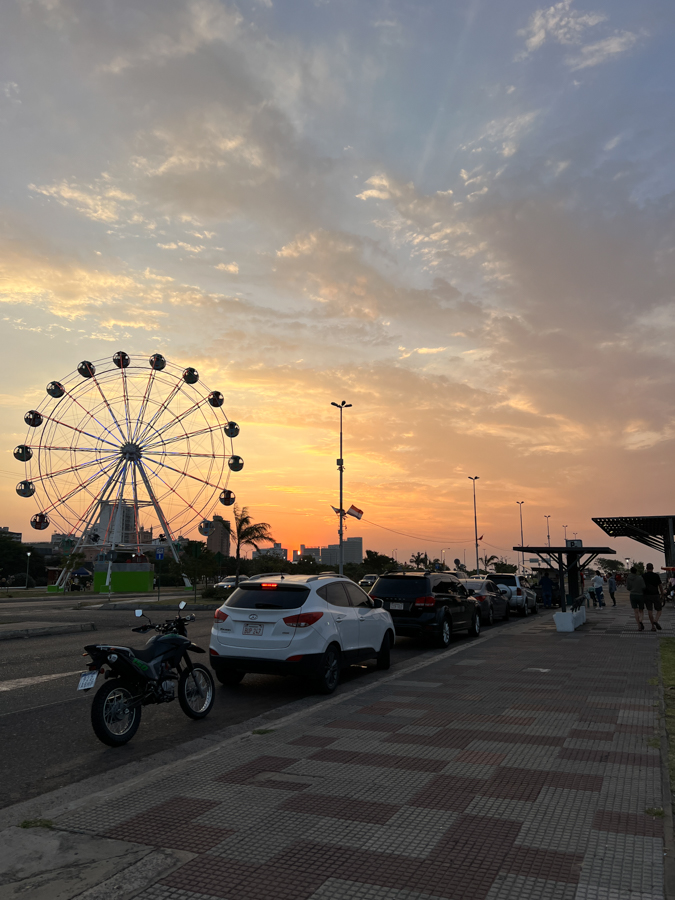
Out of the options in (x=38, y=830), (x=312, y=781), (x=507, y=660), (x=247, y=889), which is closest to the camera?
(x=247, y=889)

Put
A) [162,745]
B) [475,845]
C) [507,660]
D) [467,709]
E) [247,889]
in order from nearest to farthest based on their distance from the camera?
[247,889], [475,845], [162,745], [467,709], [507,660]

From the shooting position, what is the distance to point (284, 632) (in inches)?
352

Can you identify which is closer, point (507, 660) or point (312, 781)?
point (312, 781)

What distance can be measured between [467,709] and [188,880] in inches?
195

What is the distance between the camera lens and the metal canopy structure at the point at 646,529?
39.7 meters

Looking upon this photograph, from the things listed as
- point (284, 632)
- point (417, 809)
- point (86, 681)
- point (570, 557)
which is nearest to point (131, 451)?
point (570, 557)

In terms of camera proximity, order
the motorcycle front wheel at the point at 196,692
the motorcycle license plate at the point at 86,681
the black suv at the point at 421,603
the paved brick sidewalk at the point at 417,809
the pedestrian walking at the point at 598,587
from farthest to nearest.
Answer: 1. the pedestrian walking at the point at 598,587
2. the black suv at the point at 421,603
3. the motorcycle front wheel at the point at 196,692
4. the motorcycle license plate at the point at 86,681
5. the paved brick sidewalk at the point at 417,809

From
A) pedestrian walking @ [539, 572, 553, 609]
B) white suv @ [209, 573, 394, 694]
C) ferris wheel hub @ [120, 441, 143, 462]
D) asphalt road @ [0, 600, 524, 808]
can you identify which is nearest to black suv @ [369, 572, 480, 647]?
asphalt road @ [0, 600, 524, 808]

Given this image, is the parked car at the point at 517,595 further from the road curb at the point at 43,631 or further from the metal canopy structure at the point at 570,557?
→ the road curb at the point at 43,631

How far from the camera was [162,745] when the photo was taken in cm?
685

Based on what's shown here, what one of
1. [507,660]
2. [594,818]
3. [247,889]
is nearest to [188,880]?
[247,889]

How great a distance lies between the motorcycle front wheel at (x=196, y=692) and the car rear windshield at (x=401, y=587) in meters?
7.36

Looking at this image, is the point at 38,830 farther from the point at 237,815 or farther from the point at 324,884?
the point at 324,884

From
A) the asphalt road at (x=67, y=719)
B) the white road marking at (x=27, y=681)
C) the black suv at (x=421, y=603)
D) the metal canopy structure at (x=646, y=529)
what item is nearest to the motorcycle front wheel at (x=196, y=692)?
the asphalt road at (x=67, y=719)
